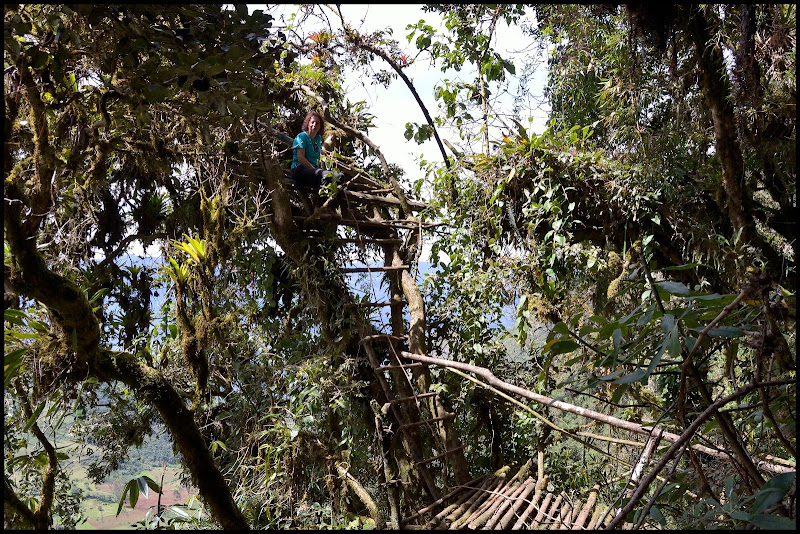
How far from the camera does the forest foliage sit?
1.80 meters

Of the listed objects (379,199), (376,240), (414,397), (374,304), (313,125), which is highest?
(313,125)

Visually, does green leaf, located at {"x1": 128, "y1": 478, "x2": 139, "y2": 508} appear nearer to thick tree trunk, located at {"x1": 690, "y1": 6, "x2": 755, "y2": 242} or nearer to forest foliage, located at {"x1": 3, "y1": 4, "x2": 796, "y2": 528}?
forest foliage, located at {"x1": 3, "y1": 4, "x2": 796, "y2": 528}

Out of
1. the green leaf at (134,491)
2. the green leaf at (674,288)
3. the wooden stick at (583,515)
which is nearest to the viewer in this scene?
the green leaf at (674,288)

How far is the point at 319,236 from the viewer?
429 centimetres

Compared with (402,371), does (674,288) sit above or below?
below

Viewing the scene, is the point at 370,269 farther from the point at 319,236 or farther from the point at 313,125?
the point at 313,125

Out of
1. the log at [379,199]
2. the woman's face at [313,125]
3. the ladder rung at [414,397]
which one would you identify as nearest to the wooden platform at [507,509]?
the ladder rung at [414,397]

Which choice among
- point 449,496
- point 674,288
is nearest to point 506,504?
point 449,496

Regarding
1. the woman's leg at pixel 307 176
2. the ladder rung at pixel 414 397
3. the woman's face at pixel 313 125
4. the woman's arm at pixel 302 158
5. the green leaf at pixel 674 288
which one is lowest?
the ladder rung at pixel 414 397

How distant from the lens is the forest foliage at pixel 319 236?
1805mm

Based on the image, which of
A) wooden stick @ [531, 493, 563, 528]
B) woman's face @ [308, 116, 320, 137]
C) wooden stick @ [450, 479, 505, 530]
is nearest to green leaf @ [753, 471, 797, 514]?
wooden stick @ [531, 493, 563, 528]

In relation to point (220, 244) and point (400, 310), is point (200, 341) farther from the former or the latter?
point (400, 310)

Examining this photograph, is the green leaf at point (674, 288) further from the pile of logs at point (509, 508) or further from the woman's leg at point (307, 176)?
the woman's leg at point (307, 176)

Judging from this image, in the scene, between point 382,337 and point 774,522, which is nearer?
point 774,522
